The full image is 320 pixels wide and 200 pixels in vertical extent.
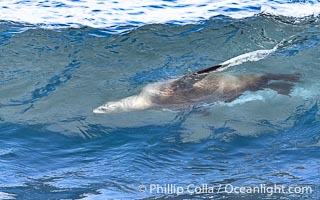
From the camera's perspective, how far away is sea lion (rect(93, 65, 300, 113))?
8.97 meters

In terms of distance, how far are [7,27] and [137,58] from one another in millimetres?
3661

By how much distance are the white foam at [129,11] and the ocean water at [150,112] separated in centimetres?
7

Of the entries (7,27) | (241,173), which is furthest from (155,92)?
(7,27)

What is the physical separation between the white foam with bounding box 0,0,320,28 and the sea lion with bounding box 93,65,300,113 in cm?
480

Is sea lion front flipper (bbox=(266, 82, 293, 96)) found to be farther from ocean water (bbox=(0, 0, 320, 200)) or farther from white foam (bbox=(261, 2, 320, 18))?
white foam (bbox=(261, 2, 320, 18))

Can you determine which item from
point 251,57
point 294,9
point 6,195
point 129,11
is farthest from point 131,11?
point 6,195

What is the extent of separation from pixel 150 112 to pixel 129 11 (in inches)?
279

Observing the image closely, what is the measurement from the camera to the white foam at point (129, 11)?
1437 centimetres

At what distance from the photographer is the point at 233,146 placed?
302 inches

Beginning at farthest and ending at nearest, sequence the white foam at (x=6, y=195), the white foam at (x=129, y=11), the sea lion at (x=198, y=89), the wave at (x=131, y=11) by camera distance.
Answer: the white foam at (x=129, y=11)
the wave at (x=131, y=11)
the sea lion at (x=198, y=89)
the white foam at (x=6, y=195)

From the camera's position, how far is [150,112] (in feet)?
28.9

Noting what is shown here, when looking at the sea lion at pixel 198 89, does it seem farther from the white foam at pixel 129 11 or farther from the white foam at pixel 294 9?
the white foam at pixel 294 9

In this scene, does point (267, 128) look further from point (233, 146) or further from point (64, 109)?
point (64, 109)

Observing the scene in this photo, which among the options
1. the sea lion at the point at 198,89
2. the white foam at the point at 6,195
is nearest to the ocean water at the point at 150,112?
the white foam at the point at 6,195
